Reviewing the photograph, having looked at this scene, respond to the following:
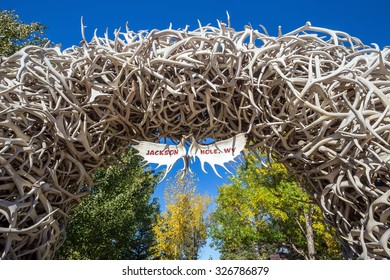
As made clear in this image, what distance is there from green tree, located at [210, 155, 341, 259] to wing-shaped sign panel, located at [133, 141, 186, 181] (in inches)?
289

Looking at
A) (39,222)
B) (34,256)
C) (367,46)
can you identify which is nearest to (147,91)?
(39,222)

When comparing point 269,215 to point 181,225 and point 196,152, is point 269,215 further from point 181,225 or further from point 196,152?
point 196,152

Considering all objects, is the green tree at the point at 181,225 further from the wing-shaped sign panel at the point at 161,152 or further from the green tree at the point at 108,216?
the wing-shaped sign panel at the point at 161,152

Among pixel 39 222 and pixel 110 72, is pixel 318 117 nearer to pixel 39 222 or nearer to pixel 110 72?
pixel 110 72

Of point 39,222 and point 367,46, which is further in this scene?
point 367,46

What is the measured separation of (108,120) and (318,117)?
5.20 ft

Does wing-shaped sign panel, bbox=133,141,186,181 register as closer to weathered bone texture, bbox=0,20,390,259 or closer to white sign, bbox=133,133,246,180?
white sign, bbox=133,133,246,180

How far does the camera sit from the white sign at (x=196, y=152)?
9.77ft

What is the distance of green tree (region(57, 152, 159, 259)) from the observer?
1026 centimetres

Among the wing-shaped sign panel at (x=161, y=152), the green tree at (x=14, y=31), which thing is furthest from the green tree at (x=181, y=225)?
the wing-shaped sign panel at (x=161, y=152)

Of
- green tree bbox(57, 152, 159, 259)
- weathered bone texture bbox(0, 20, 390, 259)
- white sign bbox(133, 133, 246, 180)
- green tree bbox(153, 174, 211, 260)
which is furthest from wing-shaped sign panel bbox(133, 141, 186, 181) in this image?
green tree bbox(153, 174, 211, 260)

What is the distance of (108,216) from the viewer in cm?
1066

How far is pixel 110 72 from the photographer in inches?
114

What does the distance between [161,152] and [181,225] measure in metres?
14.0
